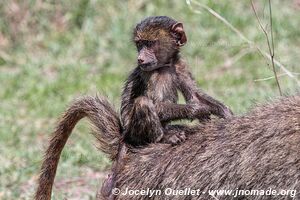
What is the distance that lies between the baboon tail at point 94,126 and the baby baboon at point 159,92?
16 cm

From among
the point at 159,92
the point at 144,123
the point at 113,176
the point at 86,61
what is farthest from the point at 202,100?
the point at 86,61

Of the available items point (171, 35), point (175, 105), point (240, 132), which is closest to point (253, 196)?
point (240, 132)

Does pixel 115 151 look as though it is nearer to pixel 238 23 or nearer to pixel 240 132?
pixel 240 132

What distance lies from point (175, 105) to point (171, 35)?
0.50m

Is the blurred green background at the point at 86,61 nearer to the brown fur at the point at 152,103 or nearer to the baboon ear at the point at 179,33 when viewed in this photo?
the brown fur at the point at 152,103

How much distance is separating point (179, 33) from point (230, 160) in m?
1.00

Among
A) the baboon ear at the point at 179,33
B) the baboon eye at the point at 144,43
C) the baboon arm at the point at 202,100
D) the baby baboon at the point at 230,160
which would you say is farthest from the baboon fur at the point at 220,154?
the baboon ear at the point at 179,33

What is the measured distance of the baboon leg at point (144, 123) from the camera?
5020 millimetres

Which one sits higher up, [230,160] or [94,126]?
[94,126]

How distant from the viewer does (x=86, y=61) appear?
36.5 feet

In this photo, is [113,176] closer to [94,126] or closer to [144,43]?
[94,126]

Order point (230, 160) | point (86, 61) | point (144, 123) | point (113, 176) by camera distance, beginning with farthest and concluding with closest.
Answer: point (86, 61), point (113, 176), point (144, 123), point (230, 160)

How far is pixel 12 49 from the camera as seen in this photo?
11.7 metres

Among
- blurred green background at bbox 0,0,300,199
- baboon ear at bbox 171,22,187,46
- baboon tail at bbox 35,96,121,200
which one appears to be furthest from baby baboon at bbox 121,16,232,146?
blurred green background at bbox 0,0,300,199
